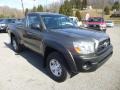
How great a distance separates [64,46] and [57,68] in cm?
81

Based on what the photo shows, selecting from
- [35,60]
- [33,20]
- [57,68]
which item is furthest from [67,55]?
[35,60]

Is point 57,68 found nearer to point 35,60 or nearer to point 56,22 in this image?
point 56,22

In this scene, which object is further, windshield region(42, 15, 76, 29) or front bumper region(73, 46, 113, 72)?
windshield region(42, 15, 76, 29)

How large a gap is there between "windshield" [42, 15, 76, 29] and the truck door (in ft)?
0.84

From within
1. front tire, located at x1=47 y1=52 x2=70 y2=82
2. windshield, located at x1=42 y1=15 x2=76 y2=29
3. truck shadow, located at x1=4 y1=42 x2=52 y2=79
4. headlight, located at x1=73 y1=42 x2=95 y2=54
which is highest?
windshield, located at x1=42 y1=15 x2=76 y2=29

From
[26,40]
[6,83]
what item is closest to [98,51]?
[6,83]

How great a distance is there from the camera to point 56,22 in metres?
6.64

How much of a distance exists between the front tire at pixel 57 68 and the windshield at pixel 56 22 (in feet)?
3.47

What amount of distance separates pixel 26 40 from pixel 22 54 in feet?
4.79

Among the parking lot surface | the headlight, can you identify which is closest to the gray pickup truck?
the headlight

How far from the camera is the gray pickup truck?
16.3 ft

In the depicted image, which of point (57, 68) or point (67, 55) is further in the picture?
point (57, 68)

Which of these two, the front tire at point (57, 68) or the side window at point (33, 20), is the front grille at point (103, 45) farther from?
the side window at point (33, 20)

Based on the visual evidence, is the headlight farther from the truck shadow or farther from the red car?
the red car
